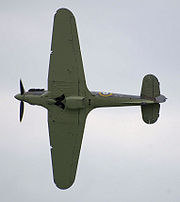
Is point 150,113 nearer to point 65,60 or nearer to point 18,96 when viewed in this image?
point 65,60

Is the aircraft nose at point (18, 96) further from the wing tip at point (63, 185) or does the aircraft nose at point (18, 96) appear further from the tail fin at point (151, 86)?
the tail fin at point (151, 86)

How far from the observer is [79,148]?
2431 cm

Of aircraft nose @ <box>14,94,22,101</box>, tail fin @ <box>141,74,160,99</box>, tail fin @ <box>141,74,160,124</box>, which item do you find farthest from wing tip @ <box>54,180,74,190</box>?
tail fin @ <box>141,74,160,99</box>

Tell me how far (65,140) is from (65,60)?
5.17m

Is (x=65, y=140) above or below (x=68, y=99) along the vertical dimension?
below

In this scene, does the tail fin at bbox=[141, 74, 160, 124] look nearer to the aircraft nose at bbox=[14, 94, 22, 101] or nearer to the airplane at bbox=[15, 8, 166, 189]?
the airplane at bbox=[15, 8, 166, 189]

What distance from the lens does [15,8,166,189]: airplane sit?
2241 cm

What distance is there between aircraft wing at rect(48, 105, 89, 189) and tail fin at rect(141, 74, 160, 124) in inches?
148

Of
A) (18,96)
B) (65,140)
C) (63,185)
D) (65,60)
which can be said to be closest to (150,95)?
(65,60)

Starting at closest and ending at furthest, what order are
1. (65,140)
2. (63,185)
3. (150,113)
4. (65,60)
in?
(65,60) → (150,113) → (65,140) → (63,185)

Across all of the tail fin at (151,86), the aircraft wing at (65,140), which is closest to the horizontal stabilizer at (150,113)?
the tail fin at (151,86)

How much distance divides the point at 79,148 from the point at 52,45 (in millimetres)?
6799

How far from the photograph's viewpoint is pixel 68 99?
2300cm

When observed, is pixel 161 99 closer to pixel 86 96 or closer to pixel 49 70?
pixel 86 96
